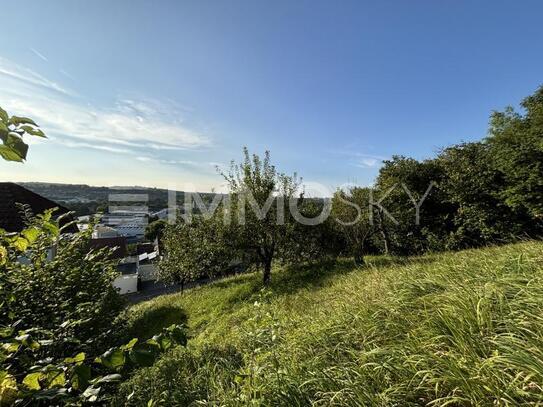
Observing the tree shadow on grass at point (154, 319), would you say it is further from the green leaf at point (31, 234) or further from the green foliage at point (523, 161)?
the green foliage at point (523, 161)

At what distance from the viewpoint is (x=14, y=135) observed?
1018 mm

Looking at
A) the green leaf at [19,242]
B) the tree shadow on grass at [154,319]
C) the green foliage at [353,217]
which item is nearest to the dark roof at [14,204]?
the tree shadow on grass at [154,319]

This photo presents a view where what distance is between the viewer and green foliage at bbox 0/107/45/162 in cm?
100

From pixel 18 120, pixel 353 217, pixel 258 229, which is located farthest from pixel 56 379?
pixel 353 217

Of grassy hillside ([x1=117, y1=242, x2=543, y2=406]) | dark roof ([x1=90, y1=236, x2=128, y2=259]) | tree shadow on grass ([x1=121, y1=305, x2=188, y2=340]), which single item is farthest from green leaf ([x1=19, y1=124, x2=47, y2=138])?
tree shadow on grass ([x1=121, y1=305, x2=188, y2=340])

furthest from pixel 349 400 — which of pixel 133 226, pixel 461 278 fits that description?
pixel 133 226

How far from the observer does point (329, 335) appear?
332 centimetres

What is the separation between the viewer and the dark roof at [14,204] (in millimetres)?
12102

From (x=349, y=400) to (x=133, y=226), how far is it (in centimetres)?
8665

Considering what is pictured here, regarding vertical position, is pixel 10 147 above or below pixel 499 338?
above

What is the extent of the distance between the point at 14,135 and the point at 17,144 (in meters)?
0.03

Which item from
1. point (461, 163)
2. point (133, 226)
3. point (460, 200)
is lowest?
point (133, 226)

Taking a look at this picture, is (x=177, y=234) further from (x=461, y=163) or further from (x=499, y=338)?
(x=499, y=338)

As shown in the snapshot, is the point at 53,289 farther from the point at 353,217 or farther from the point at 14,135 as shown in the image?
the point at 353,217
